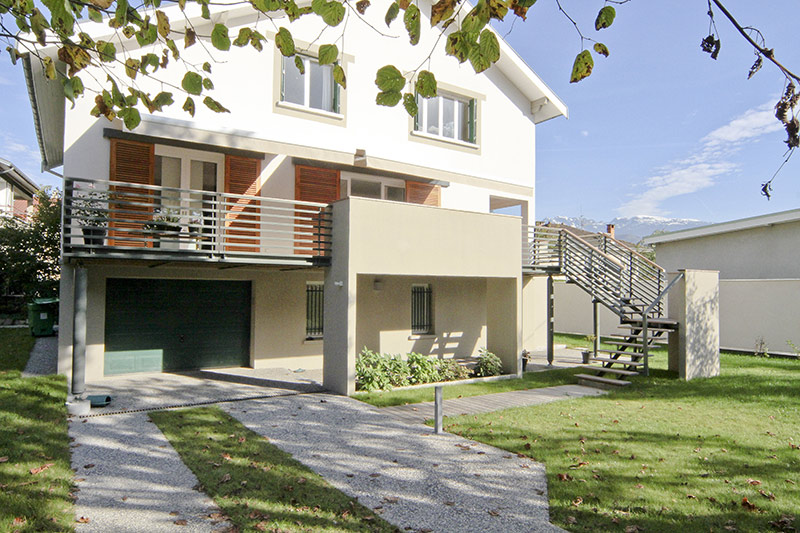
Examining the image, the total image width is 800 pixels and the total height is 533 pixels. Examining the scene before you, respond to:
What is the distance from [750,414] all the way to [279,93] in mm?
14050

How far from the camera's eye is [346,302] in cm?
1262

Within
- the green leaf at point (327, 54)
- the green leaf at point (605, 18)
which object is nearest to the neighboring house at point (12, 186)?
the green leaf at point (327, 54)

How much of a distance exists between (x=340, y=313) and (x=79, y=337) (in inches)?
217

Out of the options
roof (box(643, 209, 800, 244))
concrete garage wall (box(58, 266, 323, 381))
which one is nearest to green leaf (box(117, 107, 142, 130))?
concrete garage wall (box(58, 266, 323, 381))

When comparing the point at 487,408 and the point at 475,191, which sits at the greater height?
the point at 475,191

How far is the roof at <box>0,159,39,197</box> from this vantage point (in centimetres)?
2948

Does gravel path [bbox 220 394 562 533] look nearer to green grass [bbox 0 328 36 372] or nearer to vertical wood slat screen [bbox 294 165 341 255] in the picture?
vertical wood slat screen [bbox 294 165 341 255]

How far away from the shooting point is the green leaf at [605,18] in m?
4.00

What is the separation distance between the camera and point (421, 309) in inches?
717

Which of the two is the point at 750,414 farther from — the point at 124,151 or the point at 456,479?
the point at 124,151

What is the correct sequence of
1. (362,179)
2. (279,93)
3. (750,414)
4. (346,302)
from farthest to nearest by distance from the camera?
(362,179), (279,93), (346,302), (750,414)

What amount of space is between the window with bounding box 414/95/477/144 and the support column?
440 inches

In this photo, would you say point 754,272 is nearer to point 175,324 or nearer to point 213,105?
point 175,324

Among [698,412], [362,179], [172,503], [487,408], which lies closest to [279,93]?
[362,179]
